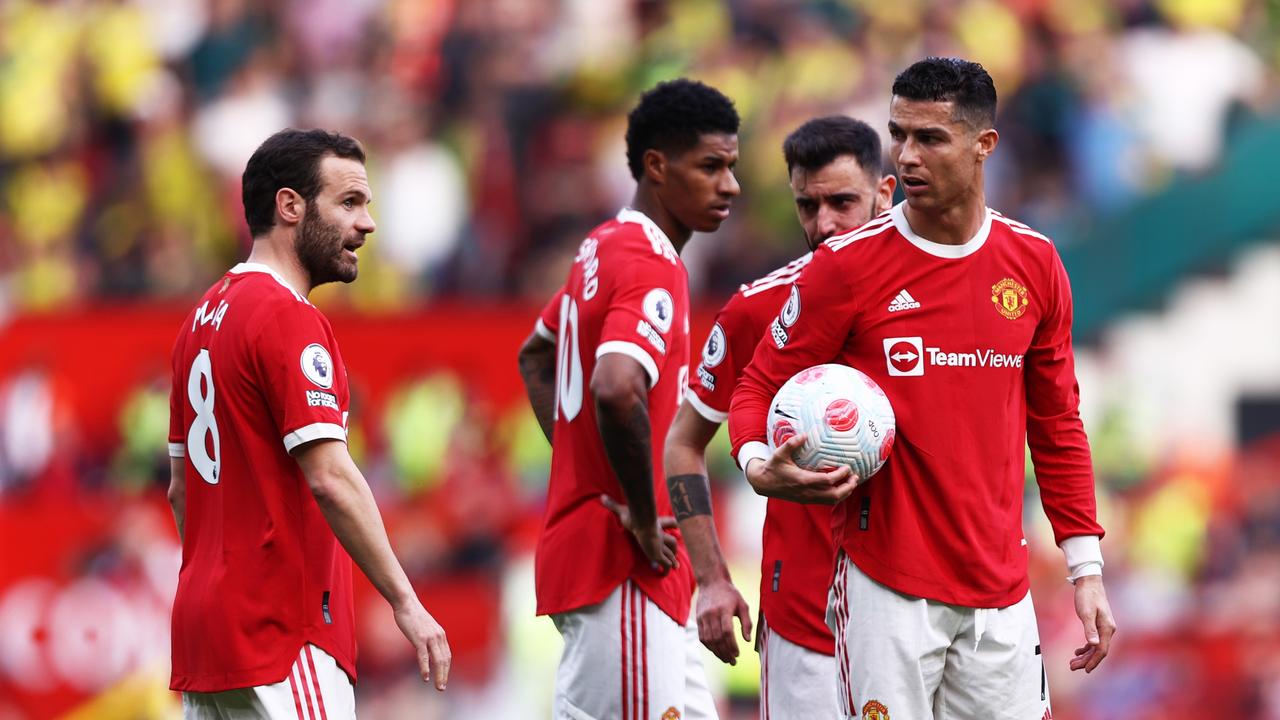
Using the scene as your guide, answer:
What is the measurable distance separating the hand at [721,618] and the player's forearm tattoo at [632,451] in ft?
1.13

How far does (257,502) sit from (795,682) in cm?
197

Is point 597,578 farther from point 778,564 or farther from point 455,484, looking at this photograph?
point 455,484

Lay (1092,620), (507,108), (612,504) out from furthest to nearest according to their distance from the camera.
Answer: (507,108) → (612,504) → (1092,620)

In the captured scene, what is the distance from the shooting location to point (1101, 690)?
12.2 metres

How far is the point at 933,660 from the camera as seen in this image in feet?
16.7

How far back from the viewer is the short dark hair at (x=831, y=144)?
21.7 feet

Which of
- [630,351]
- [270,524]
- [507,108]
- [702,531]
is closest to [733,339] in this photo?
[630,351]

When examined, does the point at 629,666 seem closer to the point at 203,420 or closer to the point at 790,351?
the point at 790,351

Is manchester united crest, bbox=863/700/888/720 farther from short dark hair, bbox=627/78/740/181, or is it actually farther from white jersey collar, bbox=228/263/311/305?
short dark hair, bbox=627/78/740/181

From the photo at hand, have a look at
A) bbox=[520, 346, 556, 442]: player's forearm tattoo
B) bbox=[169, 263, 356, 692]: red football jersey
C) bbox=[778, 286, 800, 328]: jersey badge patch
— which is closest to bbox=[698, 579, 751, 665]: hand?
bbox=[778, 286, 800, 328]: jersey badge patch


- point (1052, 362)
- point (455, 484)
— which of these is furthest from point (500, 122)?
point (1052, 362)

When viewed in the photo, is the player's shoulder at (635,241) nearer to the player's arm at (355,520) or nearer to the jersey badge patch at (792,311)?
the jersey badge patch at (792,311)

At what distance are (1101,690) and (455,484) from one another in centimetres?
478

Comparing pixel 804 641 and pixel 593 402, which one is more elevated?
pixel 593 402
